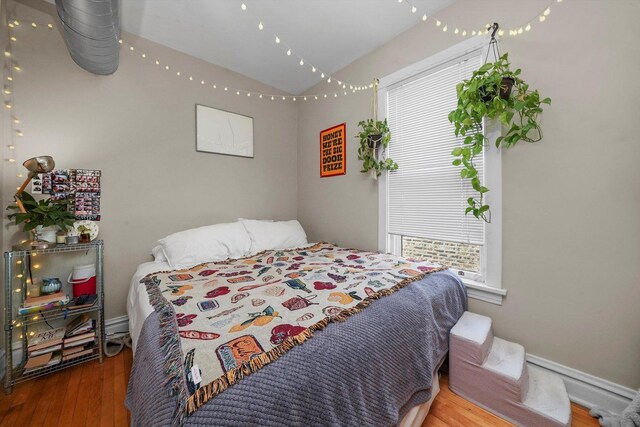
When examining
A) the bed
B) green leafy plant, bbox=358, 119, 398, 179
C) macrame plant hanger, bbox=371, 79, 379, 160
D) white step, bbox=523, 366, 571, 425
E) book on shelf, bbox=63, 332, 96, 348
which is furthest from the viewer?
macrame plant hanger, bbox=371, 79, 379, 160

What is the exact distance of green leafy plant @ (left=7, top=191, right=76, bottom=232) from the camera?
1.48 metres

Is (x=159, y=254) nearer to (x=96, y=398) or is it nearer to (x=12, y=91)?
(x=96, y=398)

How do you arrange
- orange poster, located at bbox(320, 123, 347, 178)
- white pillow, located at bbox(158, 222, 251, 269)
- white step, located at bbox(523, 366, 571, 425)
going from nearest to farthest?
white step, located at bbox(523, 366, 571, 425) → white pillow, located at bbox(158, 222, 251, 269) → orange poster, located at bbox(320, 123, 347, 178)

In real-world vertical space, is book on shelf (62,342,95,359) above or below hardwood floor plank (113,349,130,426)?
above

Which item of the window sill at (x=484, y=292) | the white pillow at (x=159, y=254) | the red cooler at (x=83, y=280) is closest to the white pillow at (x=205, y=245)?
the white pillow at (x=159, y=254)

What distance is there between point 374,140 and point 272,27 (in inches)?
51.6

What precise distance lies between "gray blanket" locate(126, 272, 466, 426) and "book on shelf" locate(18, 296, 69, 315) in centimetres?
107

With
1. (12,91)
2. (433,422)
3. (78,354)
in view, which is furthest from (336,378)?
(12,91)

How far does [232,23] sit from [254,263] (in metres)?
2.02

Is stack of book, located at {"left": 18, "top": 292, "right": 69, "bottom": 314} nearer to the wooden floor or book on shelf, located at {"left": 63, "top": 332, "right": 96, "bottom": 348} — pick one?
book on shelf, located at {"left": 63, "top": 332, "right": 96, "bottom": 348}

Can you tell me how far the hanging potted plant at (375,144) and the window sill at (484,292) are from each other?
1113mm

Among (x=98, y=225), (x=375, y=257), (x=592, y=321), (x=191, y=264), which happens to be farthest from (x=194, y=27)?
(x=592, y=321)

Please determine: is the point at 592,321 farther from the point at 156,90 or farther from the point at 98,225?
the point at 156,90

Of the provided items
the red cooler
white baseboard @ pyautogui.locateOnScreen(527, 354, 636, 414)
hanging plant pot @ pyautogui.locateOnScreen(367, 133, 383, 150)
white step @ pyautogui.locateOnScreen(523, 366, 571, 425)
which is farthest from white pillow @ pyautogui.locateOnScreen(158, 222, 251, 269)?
white baseboard @ pyautogui.locateOnScreen(527, 354, 636, 414)
